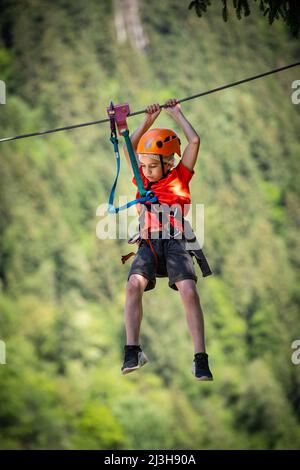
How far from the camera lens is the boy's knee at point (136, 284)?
820 centimetres

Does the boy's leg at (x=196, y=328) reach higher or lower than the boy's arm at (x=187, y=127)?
lower

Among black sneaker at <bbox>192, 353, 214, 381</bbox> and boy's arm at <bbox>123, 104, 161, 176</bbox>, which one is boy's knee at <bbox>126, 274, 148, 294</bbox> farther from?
boy's arm at <bbox>123, 104, 161, 176</bbox>

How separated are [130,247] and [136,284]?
3651 cm

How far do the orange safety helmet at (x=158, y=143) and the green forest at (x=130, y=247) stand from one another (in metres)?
31.8

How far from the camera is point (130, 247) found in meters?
44.7

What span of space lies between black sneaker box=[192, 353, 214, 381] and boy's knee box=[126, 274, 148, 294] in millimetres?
590

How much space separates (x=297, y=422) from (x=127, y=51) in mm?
24576

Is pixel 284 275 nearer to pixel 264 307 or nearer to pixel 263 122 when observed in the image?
pixel 264 307
